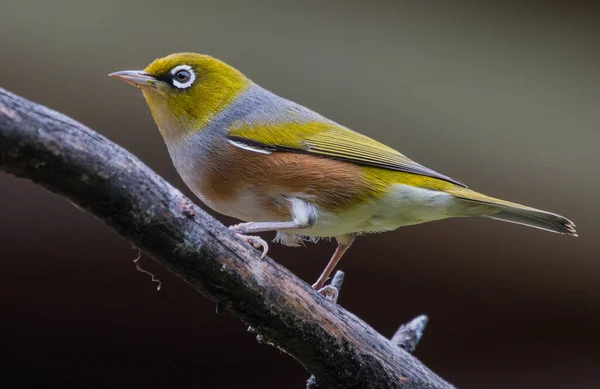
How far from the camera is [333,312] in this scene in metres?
2.71

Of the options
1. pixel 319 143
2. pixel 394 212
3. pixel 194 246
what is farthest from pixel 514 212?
pixel 194 246

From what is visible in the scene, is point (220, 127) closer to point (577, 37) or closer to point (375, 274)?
point (375, 274)

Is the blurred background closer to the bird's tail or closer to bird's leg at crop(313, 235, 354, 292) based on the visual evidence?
bird's leg at crop(313, 235, 354, 292)

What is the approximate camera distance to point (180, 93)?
3309 millimetres

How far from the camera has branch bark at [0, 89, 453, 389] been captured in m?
1.78

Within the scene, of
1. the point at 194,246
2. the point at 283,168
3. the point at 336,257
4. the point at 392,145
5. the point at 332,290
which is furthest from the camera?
the point at 392,145

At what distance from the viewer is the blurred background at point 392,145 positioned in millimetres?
4137

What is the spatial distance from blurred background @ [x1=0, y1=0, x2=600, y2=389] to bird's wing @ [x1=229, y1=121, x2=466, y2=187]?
1104 mm

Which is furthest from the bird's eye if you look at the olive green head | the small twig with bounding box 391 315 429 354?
the small twig with bounding box 391 315 429 354

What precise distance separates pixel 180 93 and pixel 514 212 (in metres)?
1.89

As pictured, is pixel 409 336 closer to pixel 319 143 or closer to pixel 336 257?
pixel 336 257

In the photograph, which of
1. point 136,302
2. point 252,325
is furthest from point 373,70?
point 252,325

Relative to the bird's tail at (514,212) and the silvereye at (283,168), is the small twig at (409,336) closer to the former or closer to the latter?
the silvereye at (283,168)

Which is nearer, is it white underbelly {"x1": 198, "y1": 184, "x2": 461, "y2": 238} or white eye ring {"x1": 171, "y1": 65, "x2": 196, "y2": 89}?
white underbelly {"x1": 198, "y1": 184, "x2": 461, "y2": 238}
